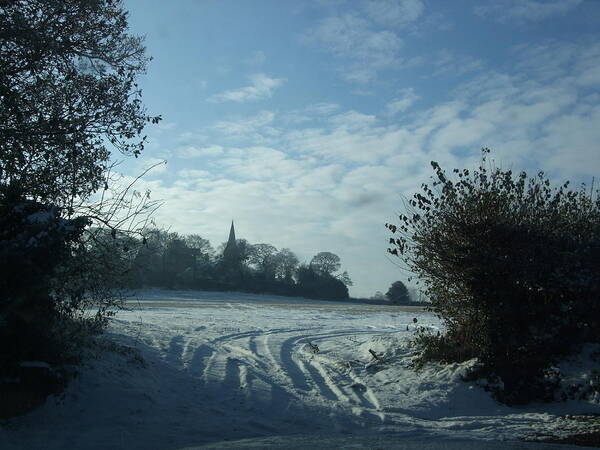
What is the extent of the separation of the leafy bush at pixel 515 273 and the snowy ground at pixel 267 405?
949 millimetres

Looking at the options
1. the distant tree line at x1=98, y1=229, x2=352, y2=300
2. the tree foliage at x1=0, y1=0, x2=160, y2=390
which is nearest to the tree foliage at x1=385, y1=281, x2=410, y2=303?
the distant tree line at x1=98, y1=229, x2=352, y2=300

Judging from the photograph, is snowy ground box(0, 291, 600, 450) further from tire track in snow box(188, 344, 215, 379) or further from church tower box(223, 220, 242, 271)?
church tower box(223, 220, 242, 271)

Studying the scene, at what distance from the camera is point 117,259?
9.81 metres

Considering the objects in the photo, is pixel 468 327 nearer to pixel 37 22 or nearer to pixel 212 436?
pixel 212 436

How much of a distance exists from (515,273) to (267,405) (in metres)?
6.04

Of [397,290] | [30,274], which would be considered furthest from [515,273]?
[397,290]

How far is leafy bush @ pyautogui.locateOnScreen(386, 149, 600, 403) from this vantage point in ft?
36.9

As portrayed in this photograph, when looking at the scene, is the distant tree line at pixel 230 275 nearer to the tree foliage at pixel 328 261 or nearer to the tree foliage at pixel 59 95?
the tree foliage at pixel 328 261

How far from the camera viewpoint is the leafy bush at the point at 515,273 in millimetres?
11258

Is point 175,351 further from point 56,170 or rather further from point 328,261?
point 328,261

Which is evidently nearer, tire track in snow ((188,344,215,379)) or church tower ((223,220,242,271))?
Result: tire track in snow ((188,344,215,379))

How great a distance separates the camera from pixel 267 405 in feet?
30.9

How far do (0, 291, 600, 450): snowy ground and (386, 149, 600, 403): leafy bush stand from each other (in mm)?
949

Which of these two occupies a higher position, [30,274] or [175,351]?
[30,274]
